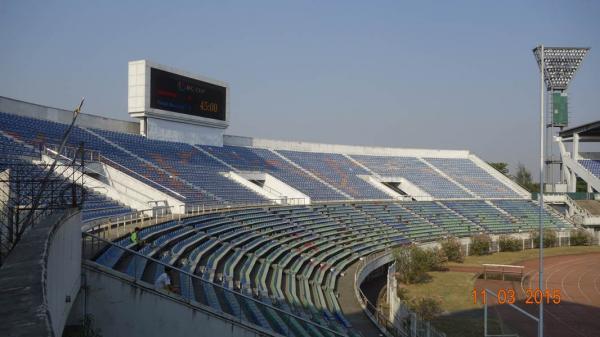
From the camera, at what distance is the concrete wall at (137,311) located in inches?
391

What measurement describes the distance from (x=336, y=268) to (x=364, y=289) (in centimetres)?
313

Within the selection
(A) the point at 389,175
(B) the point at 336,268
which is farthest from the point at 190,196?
(A) the point at 389,175

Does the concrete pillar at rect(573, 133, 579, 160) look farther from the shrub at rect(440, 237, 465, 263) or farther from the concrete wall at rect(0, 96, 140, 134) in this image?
the concrete wall at rect(0, 96, 140, 134)

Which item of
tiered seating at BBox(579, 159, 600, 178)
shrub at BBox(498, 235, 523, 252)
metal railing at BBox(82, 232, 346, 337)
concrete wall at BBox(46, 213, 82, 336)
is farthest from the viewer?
tiered seating at BBox(579, 159, 600, 178)

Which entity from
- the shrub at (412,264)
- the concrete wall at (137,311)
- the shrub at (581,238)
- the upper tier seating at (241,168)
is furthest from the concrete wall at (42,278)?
the shrub at (581,238)

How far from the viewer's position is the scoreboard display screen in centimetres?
3216

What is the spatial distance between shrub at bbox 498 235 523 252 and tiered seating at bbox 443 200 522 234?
229cm

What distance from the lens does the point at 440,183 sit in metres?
49.8

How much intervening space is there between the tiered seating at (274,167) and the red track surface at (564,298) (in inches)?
594

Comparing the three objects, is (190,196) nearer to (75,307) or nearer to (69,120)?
(69,120)

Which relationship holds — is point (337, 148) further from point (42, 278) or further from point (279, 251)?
point (42, 278)

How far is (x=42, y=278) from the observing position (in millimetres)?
5723

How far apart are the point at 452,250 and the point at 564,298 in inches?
393

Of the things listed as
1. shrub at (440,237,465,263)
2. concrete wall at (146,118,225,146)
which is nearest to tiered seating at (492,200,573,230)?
shrub at (440,237,465,263)
